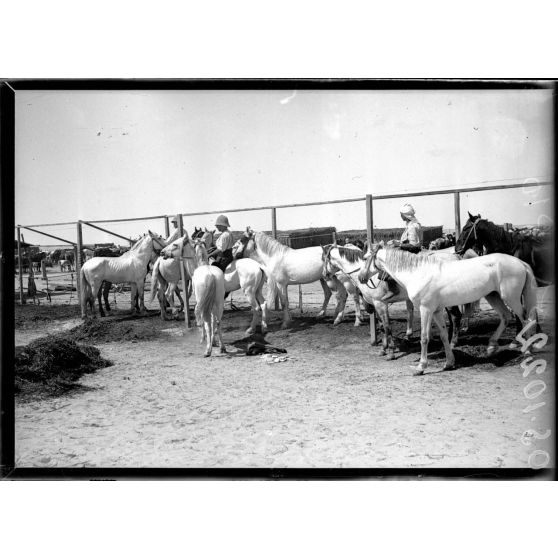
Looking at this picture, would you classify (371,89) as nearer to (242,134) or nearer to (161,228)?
(242,134)

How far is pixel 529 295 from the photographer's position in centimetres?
359

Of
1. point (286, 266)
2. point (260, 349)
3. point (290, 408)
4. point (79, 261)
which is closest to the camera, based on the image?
point (290, 408)

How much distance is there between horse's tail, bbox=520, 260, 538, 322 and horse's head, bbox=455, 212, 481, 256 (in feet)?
1.47

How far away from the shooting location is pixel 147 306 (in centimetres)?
429

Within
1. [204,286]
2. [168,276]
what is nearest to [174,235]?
[168,276]

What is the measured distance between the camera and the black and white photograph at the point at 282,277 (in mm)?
3330

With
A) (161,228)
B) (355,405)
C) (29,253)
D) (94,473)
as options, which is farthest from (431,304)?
(29,253)

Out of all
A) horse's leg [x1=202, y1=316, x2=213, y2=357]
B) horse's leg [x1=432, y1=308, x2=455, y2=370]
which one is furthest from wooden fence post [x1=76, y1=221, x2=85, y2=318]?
horse's leg [x1=432, y1=308, x2=455, y2=370]

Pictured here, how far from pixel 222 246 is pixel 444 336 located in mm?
2206

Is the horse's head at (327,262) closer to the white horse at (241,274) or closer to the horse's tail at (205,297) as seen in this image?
the white horse at (241,274)

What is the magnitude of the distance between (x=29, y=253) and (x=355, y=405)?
3.27 metres

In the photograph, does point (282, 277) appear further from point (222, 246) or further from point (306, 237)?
point (222, 246)

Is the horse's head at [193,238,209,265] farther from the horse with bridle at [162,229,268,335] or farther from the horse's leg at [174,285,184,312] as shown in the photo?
the horse's leg at [174,285,184,312]

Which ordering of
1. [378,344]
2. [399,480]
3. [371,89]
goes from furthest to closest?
[378,344] < [371,89] < [399,480]
